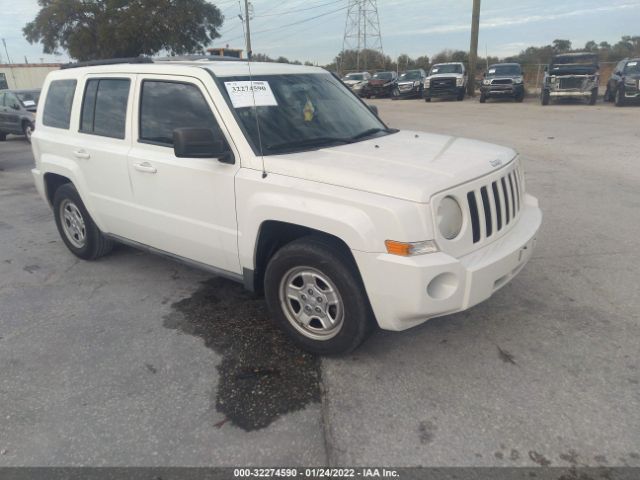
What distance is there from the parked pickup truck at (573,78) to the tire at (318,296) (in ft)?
69.1

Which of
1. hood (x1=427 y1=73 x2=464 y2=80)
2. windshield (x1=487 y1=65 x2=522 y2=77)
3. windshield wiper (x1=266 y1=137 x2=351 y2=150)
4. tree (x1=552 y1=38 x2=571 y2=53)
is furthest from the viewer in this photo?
tree (x1=552 y1=38 x2=571 y2=53)

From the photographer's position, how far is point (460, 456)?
256 cm

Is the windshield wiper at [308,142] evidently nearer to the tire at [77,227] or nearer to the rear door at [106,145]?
the rear door at [106,145]

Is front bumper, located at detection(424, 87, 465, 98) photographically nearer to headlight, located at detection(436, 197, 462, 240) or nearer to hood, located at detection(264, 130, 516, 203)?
hood, located at detection(264, 130, 516, 203)

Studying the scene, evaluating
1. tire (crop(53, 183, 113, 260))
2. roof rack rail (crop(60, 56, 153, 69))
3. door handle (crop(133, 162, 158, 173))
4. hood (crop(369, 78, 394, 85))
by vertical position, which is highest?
roof rack rail (crop(60, 56, 153, 69))

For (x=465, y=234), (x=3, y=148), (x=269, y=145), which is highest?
(x=269, y=145)

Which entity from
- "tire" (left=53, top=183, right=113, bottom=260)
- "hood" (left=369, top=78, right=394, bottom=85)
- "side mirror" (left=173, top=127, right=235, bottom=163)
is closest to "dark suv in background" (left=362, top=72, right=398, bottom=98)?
"hood" (left=369, top=78, right=394, bottom=85)

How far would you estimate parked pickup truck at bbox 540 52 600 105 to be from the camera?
20.6 m

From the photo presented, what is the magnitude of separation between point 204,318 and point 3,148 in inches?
556

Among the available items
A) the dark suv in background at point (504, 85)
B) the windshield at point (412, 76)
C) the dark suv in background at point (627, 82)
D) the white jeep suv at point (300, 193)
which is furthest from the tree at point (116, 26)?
the white jeep suv at point (300, 193)

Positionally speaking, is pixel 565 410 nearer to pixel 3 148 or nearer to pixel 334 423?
pixel 334 423

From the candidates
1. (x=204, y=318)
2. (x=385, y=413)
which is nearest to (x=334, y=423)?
(x=385, y=413)

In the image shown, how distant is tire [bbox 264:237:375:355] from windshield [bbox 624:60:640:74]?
823 inches

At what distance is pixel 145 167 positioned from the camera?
4.06 metres
